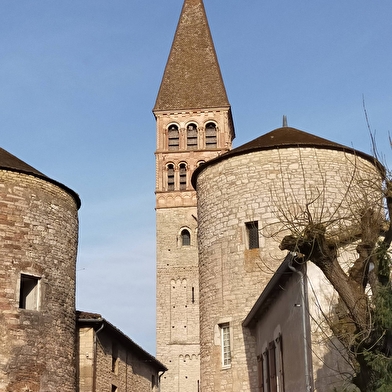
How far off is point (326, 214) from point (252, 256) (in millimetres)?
2072

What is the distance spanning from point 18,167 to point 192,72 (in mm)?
34336

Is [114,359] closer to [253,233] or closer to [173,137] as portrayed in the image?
[253,233]

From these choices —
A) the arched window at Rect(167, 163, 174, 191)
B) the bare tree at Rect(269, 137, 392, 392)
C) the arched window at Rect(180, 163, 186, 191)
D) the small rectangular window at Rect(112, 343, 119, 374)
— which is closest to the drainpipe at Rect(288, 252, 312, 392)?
the bare tree at Rect(269, 137, 392, 392)

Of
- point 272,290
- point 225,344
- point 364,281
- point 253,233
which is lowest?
point 364,281

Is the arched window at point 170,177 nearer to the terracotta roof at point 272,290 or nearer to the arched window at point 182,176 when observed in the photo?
the arched window at point 182,176

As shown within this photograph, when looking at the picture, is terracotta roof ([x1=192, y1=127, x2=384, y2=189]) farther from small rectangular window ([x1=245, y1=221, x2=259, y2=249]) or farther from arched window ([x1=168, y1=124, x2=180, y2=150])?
arched window ([x1=168, y1=124, x2=180, y2=150])

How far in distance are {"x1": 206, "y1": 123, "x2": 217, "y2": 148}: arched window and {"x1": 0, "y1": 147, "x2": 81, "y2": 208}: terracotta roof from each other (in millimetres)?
29929

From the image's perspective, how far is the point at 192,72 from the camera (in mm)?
51875

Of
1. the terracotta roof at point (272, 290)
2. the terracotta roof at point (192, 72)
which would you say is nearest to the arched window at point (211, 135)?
the terracotta roof at point (192, 72)

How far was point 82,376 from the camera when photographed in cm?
2008

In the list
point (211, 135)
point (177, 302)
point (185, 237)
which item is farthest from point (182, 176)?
point (177, 302)

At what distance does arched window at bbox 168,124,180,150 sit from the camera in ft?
164

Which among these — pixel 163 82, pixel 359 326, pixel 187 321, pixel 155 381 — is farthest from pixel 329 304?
pixel 163 82

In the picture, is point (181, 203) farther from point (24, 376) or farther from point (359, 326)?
point (359, 326)
